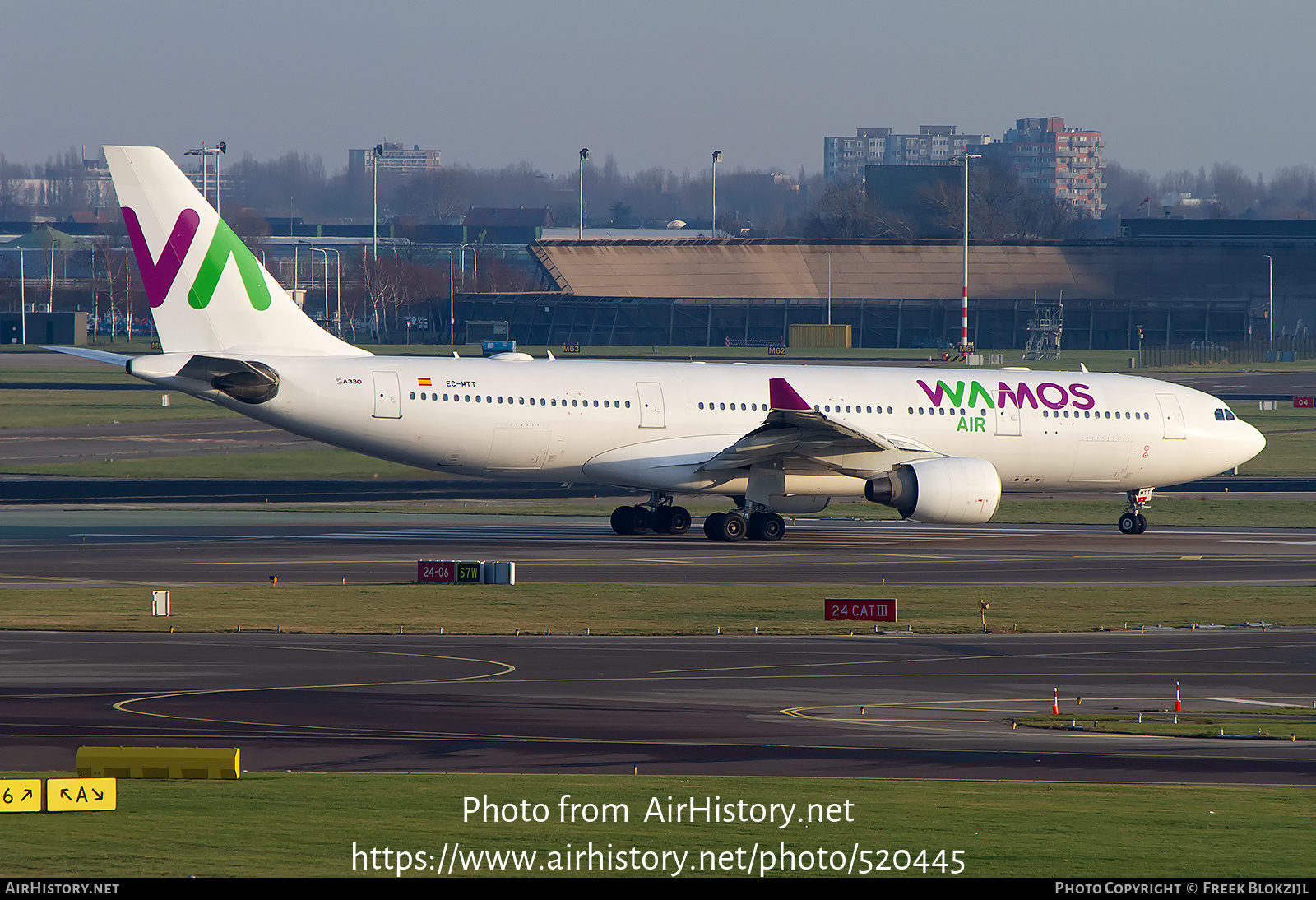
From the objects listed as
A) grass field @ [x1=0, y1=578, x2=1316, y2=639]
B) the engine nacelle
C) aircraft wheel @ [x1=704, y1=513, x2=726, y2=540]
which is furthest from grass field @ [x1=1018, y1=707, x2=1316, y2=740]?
aircraft wheel @ [x1=704, y1=513, x2=726, y2=540]

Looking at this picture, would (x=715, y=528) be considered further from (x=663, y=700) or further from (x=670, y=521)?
(x=663, y=700)

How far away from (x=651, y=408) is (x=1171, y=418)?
14.6m

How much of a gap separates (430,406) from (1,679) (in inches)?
667

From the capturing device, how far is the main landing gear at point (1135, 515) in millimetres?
42812

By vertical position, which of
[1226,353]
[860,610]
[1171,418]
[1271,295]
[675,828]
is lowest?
[860,610]

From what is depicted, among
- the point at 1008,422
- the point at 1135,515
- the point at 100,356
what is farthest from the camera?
the point at 1135,515

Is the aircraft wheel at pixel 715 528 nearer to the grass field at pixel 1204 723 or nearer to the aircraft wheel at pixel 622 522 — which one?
the aircraft wheel at pixel 622 522

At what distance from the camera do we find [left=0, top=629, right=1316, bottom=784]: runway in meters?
17.1

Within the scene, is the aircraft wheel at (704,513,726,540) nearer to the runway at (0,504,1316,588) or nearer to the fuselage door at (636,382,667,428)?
the runway at (0,504,1316,588)

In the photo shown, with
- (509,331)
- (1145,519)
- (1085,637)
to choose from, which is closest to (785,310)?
(509,331)

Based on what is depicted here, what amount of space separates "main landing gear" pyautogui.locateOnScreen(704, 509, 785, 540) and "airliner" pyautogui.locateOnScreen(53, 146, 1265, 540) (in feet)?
0.15

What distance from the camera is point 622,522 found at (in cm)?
4075

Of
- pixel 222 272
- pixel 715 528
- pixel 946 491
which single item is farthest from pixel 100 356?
pixel 946 491

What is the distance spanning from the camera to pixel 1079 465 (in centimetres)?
4272
